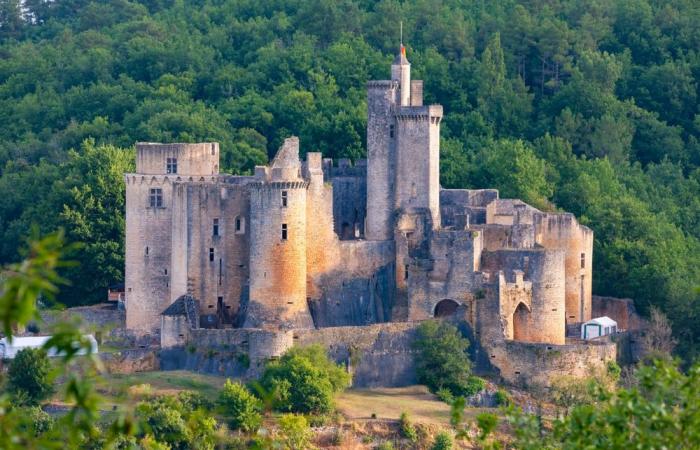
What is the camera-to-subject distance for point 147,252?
4647 centimetres

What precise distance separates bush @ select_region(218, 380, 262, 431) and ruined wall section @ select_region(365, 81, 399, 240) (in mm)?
7056

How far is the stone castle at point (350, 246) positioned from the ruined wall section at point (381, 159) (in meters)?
0.03

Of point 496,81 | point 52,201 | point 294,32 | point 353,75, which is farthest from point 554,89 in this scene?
point 52,201

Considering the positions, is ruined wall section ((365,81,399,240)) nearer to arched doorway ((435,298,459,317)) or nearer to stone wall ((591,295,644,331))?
arched doorway ((435,298,459,317))

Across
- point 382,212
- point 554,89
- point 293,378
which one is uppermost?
point 554,89

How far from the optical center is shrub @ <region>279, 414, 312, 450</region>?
4012 centimetres

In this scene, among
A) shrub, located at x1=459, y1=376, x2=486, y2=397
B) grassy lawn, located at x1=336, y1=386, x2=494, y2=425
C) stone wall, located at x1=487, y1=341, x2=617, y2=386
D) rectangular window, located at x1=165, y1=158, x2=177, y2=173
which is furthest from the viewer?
rectangular window, located at x1=165, y1=158, x2=177, y2=173

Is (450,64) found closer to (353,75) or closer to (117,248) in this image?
(353,75)

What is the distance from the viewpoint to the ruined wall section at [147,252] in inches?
1823

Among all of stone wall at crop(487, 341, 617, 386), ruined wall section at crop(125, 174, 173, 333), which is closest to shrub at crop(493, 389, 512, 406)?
stone wall at crop(487, 341, 617, 386)

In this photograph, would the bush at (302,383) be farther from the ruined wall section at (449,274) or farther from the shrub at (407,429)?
the ruined wall section at (449,274)

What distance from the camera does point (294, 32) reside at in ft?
253

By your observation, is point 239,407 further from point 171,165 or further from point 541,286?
point 171,165

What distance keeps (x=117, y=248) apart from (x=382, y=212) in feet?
29.8
